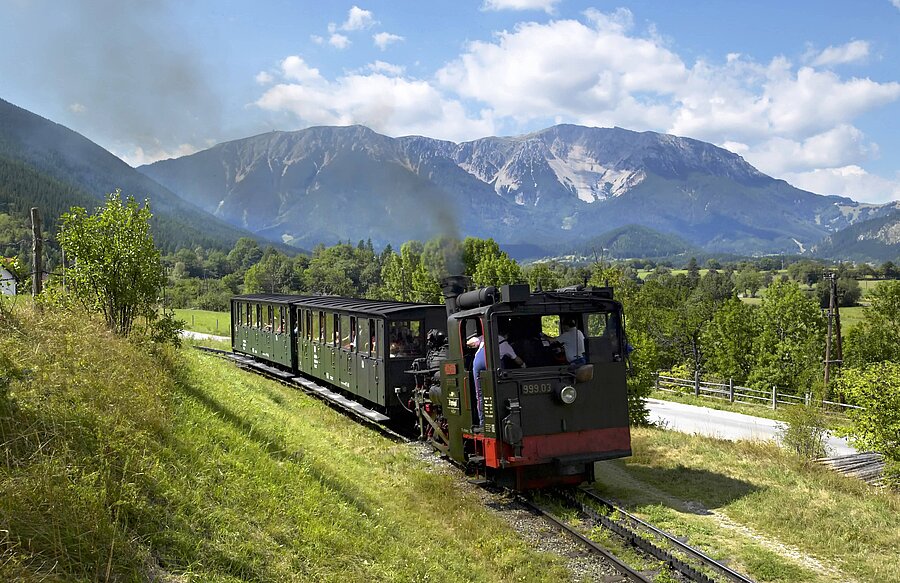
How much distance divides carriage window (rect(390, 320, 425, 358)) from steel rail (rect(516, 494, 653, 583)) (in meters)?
5.99

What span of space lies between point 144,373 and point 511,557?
5863 mm

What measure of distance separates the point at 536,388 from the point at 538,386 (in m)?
0.04

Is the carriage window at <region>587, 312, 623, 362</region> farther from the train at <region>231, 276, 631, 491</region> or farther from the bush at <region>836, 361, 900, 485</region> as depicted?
the bush at <region>836, 361, 900, 485</region>

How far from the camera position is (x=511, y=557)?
838cm

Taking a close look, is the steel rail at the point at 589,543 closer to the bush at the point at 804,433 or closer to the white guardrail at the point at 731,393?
the bush at the point at 804,433

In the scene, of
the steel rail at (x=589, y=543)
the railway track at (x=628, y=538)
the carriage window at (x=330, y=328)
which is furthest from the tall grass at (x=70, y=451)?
the carriage window at (x=330, y=328)

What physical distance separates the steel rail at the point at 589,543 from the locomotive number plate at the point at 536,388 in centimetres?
185

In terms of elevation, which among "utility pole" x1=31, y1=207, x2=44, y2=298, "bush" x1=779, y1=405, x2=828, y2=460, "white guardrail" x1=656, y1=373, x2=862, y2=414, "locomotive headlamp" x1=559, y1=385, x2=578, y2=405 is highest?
"utility pole" x1=31, y1=207, x2=44, y2=298

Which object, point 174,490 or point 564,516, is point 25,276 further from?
point 564,516

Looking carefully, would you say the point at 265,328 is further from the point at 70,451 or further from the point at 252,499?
the point at 70,451

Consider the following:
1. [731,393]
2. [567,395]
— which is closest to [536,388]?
[567,395]

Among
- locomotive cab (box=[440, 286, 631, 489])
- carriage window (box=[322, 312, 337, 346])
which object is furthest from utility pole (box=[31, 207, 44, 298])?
locomotive cab (box=[440, 286, 631, 489])

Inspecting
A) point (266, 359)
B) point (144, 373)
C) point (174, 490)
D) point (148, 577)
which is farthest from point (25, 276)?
point (266, 359)

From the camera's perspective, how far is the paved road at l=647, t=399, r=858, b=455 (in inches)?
950
